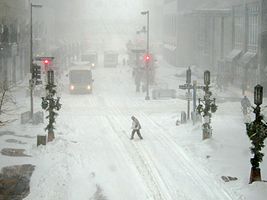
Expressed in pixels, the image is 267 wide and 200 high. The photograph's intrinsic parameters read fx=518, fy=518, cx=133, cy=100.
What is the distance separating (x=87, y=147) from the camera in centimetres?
2723

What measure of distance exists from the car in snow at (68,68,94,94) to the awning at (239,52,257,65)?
55.7ft

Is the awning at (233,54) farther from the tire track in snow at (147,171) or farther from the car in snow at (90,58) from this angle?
the tire track in snow at (147,171)

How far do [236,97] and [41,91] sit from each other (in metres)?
19.1

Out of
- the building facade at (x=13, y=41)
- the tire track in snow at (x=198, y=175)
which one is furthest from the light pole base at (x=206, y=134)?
the building facade at (x=13, y=41)

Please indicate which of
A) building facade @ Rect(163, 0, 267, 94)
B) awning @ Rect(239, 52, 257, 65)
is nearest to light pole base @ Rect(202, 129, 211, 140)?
building facade @ Rect(163, 0, 267, 94)

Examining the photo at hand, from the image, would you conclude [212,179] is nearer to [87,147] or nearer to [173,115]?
[87,147]

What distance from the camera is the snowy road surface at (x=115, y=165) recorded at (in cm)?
1964

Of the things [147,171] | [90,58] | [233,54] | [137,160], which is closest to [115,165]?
[137,160]

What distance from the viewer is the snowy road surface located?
19.6m

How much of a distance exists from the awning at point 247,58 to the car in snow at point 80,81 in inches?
668

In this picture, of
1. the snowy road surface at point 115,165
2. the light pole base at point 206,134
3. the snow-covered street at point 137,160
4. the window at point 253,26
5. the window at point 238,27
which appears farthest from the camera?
the window at point 238,27

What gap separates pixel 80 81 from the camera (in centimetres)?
5247

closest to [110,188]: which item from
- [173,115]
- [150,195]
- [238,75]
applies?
[150,195]

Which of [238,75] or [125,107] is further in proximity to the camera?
[238,75]
